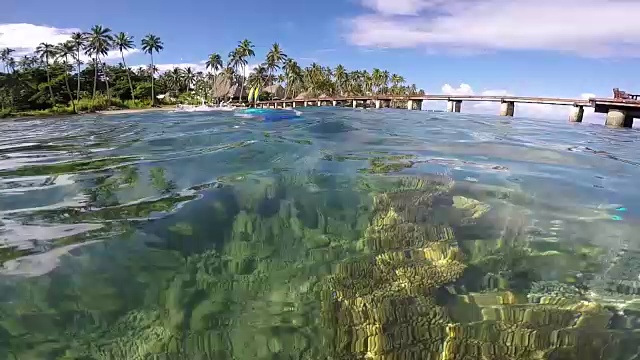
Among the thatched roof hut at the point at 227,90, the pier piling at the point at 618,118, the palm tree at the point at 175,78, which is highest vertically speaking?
the palm tree at the point at 175,78

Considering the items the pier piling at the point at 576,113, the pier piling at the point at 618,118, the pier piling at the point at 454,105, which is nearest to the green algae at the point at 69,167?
the pier piling at the point at 618,118

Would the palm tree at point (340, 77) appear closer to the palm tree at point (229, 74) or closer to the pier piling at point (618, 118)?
the palm tree at point (229, 74)

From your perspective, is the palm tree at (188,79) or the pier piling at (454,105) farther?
the palm tree at (188,79)

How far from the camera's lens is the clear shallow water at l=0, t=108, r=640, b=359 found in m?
2.65

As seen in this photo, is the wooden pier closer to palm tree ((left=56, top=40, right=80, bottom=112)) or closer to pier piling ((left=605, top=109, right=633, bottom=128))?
pier piling ((left=605, top=109, right=633, bottom=128))

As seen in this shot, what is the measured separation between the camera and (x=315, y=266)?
11.0ft

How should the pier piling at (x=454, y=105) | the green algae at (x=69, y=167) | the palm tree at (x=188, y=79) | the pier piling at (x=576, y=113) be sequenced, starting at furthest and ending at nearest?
1. the palm tree at (x=188, y=79)
2. the pier piling at (x=454, y=105)
3. the pier piling at (x=576, y=113)
4. the green algae at (x=69, y=167)

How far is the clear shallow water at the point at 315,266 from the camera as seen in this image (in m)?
2.65

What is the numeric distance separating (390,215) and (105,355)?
2823 mm

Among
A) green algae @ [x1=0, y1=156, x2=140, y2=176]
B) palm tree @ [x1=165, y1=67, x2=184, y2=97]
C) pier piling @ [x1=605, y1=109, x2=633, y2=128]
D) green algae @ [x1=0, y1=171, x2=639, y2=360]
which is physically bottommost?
green algae @ [x1=0, y1=171, x2=639, y2=360]

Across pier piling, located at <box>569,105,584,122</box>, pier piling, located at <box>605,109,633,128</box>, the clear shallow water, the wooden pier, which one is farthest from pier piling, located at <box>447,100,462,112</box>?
the clear shallow water

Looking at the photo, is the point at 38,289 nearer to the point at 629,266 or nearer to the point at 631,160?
the point at 629,266

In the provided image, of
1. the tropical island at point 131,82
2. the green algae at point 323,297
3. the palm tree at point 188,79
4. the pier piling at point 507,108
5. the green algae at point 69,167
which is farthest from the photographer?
the palm tree at point 188,79

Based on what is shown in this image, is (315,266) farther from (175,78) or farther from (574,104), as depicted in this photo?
(175,78)
